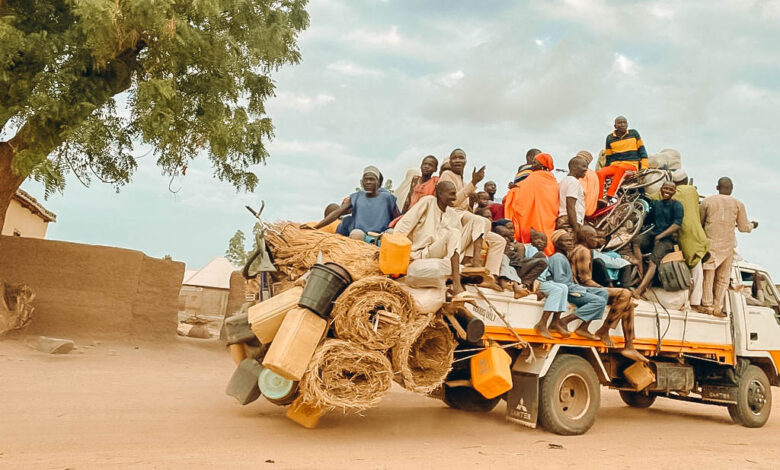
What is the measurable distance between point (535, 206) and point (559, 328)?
1.75 meters

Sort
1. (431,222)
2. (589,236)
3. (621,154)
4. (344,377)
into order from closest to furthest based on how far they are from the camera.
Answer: (344,377) < (431,222) < (589,236) < (621,154)

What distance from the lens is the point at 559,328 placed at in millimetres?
6305

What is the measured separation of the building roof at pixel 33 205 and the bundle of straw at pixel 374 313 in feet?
53.7

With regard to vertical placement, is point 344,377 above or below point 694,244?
below

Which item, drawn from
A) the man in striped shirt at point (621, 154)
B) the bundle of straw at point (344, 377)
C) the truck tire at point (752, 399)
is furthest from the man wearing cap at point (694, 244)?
the bundle of straw at point (344, 377)

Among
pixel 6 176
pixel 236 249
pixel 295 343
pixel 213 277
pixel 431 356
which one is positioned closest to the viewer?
pixel 295 343

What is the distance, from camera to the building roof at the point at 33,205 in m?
18.8

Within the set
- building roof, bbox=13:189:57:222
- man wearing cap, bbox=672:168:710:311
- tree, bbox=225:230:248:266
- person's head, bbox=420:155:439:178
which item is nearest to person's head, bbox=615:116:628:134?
man wearing cap, bbox=672:168:710:311

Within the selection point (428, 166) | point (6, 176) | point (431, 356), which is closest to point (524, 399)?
point (431, 356)

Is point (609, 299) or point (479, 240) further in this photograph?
point (609, 299)

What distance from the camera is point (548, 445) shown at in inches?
230

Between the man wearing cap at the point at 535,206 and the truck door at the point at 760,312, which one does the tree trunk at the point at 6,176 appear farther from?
the truck door at the point at 760,312

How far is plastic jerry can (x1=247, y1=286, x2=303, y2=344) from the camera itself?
5.14m

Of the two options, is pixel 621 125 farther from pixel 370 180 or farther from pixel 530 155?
pixel 370 180
